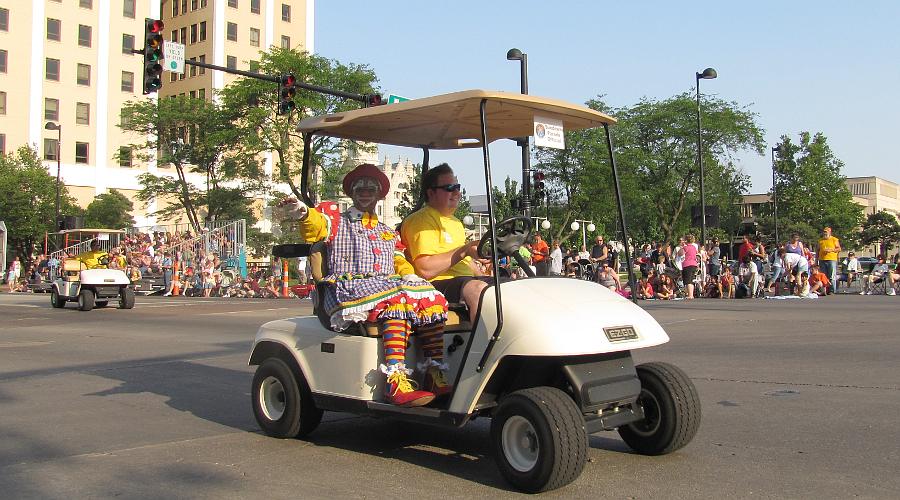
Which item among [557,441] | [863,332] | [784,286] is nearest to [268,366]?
[557,441]

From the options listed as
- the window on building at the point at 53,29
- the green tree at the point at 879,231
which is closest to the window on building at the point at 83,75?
the window on building at the point at 53,29

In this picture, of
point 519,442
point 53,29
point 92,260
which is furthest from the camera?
point 53,29

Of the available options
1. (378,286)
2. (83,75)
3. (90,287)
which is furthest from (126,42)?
(378,286)

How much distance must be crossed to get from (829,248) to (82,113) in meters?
65.6

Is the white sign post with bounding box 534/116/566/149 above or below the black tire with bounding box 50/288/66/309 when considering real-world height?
above

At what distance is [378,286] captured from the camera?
17.7 ft

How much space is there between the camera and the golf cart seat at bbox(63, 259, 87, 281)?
73.4ft

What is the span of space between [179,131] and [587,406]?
183 ft

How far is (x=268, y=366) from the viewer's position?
6020 millimetres

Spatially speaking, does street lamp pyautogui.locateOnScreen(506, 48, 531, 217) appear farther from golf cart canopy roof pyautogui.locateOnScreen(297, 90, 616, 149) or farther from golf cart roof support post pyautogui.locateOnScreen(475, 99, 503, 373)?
golf cart roof support post pyautogui.locateOnScreen(475, 99, 503, 373)

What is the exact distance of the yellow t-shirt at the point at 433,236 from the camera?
18.6 ft

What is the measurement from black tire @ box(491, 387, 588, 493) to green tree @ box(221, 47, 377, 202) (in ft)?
139

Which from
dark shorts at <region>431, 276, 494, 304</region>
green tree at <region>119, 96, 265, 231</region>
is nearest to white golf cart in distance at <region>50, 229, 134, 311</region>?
dark shorts at <region>431, 276, 494, 304</region>

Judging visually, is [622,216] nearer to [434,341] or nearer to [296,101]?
[434,341]
